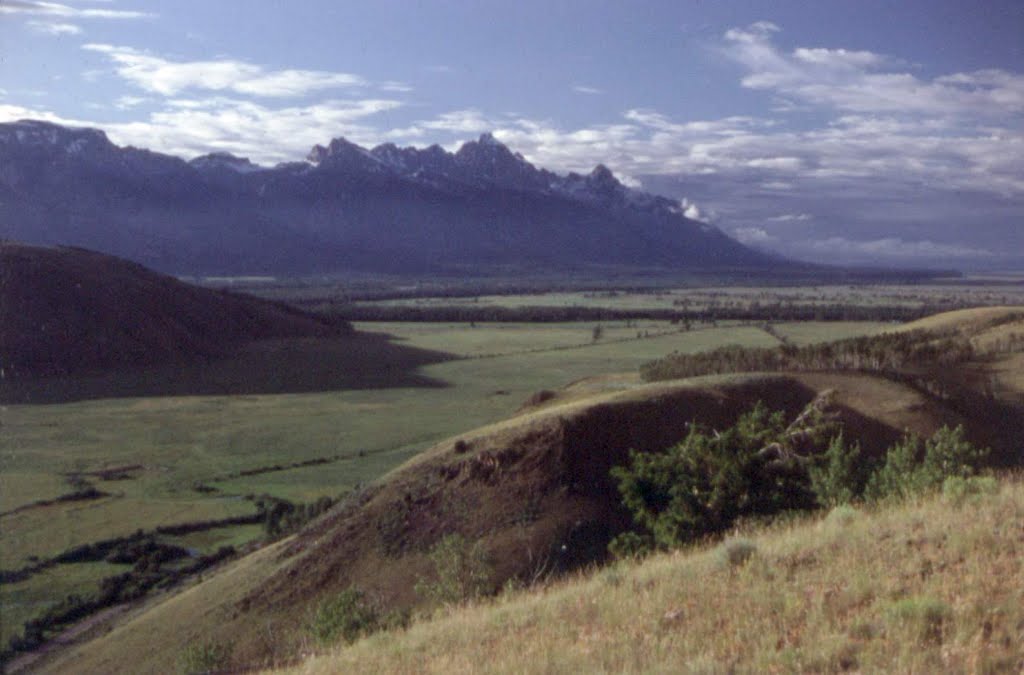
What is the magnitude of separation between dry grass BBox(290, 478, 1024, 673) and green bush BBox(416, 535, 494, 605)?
332 cm

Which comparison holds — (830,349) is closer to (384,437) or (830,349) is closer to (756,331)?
(384,437)

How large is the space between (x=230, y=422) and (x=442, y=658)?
40740 mm

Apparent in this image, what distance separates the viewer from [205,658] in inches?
626

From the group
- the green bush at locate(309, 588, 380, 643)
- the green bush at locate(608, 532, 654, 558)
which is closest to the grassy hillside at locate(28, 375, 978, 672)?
the green bush at locate(608, 532, 654, 558)

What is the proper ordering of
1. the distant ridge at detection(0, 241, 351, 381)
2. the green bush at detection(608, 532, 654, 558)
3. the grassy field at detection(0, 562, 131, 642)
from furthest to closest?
the distant ridge at detection(0, 241, 351, 381) → the grassy field at detection(0, 562, 131, 642) → the green bush at detection(608, 532, 654, 558)

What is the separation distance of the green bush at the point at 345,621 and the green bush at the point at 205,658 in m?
1.58

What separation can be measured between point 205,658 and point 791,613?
10.6 m

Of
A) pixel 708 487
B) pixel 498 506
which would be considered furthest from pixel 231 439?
pixel 708 487

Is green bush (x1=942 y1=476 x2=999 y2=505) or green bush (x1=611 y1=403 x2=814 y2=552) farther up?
green bush (x1=942 y1=476 x2=999 y2=505)

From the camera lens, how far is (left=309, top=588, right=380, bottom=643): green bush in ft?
44.7

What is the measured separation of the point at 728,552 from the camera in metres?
9.95

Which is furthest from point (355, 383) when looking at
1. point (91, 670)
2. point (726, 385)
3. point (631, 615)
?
point (631, 615)

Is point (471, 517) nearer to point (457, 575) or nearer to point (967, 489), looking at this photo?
point (457, 575)

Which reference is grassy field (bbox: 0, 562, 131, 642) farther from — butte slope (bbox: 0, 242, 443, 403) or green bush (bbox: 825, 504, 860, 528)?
butte slope (bbox: 0, 242, 443, 403)
